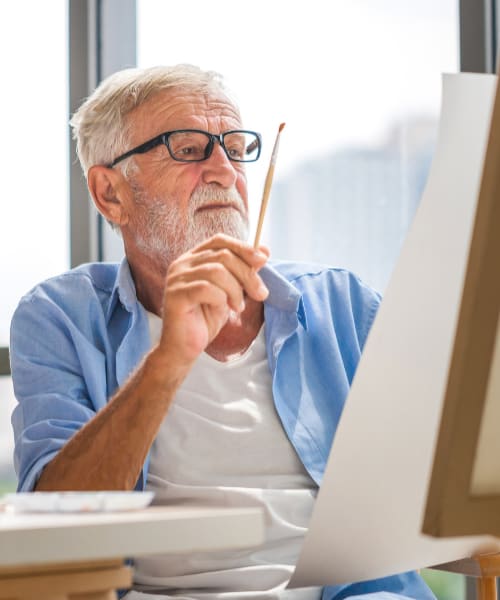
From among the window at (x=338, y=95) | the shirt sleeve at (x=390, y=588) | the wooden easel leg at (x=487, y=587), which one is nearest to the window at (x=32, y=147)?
the window at (x=338, y=95)

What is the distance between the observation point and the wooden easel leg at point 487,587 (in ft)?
4.58

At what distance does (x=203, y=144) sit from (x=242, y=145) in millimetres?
78

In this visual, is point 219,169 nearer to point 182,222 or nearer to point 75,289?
point 182,222

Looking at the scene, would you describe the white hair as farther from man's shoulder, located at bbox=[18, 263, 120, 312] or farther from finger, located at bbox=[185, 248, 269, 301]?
finger, located at bbox=[185, 248, 269, 301]

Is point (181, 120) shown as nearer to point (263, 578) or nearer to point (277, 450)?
point (277, 450)

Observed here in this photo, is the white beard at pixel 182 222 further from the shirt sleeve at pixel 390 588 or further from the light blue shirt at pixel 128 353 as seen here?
the shirt sleeve at pixel 390 588

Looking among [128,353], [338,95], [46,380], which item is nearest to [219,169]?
[128,353]

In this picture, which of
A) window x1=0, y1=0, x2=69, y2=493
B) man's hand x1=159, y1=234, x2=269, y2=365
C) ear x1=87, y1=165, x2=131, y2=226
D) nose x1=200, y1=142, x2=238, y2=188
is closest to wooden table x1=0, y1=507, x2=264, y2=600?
man's hand x1=159, y1=234, x2=269, y2=365

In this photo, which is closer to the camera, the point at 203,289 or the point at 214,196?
A: the point at 203,289

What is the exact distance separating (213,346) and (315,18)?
1079 millimetres

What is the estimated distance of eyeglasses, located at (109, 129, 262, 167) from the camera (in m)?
1.76

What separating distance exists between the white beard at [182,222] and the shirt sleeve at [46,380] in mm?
214

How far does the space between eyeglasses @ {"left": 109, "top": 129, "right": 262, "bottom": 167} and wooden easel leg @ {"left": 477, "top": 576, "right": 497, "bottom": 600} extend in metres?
0.85

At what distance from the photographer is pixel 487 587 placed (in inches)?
55.2
